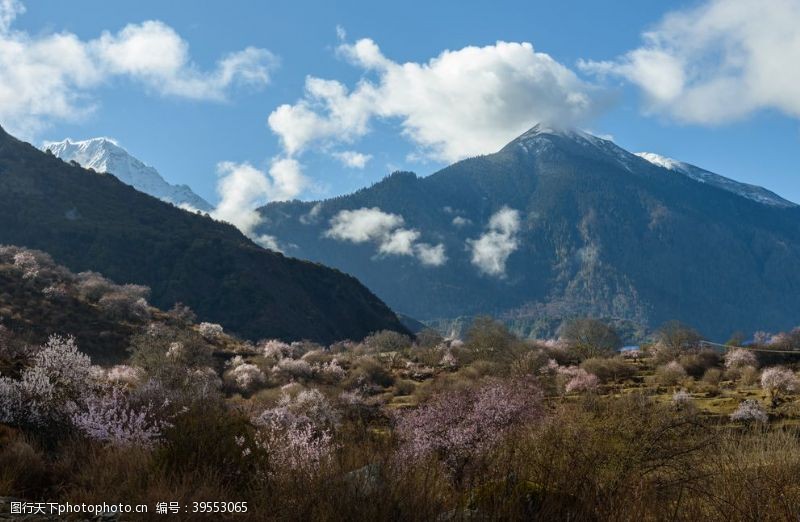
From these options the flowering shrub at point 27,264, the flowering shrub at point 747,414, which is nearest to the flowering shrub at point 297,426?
the flowering shrub at point 747,414

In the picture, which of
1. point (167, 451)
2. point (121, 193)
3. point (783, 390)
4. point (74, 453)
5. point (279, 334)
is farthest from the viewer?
point (121, 193)

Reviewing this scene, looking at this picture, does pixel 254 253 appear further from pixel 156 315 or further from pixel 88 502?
pixel 88 502

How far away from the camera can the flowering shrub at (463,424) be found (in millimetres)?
13409

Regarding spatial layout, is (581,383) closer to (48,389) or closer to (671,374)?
(671,374)

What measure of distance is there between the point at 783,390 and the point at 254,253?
359 ft

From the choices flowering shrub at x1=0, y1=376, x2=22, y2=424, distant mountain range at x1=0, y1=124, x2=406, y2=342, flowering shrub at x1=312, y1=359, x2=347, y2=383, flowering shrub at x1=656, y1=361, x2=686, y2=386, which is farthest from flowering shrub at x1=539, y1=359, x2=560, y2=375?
distant mountain range at x1=0, y1=124, x2=406, y2=342

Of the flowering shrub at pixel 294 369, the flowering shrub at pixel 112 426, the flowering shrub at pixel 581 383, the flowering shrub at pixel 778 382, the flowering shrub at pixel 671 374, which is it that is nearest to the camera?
the flowering shrub at pixel 112 426

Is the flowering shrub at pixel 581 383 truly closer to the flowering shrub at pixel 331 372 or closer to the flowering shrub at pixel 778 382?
the flowering shrub at pixel 778 382

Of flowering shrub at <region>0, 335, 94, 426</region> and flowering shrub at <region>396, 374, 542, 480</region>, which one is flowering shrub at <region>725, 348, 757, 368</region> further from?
flowering shrub at <region>0, 335, 94, 426</region>

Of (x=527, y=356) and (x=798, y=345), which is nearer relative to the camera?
(x=527, y=356)

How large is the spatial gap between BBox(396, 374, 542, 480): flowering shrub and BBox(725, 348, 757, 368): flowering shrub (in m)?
42.5

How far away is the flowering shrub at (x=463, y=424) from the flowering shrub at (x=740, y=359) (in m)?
42.5

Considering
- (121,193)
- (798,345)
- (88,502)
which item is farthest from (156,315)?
(121,193)

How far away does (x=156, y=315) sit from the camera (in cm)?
6812
